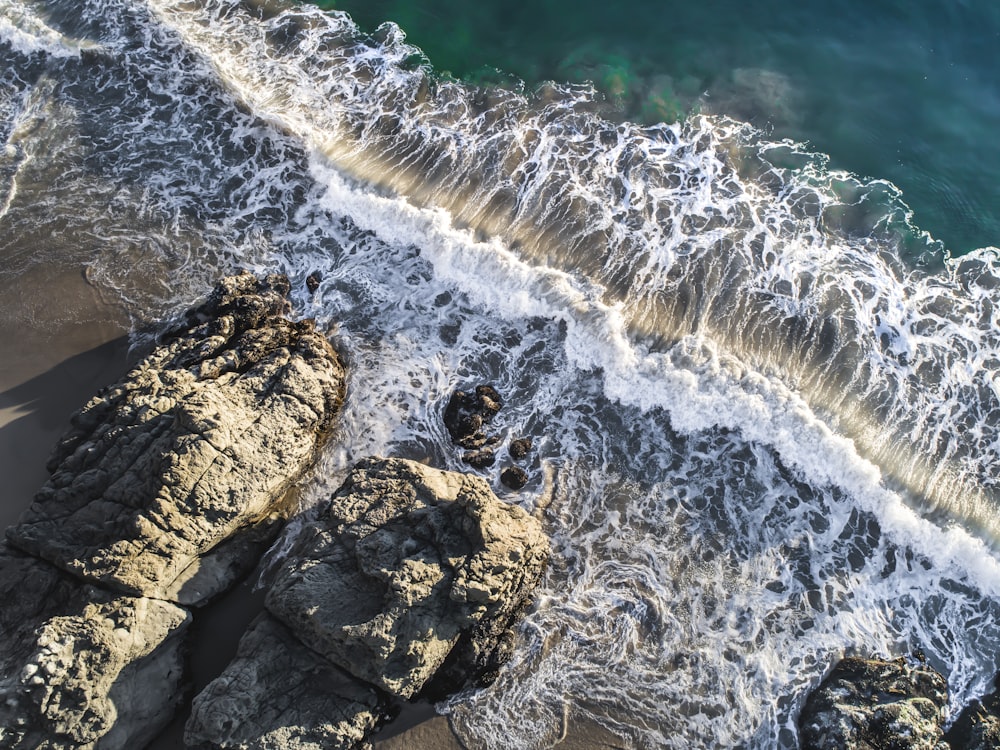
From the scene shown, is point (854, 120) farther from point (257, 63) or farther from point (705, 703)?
point (257, 63)

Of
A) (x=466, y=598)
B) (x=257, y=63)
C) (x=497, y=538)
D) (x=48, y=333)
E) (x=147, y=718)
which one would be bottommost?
(x=147, y=718)

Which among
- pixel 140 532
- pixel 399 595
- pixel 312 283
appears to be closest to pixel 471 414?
Result: pixel 399 595

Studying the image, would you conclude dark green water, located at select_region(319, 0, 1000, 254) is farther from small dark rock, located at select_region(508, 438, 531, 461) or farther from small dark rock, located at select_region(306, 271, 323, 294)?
small dark rock, located at select_region(508, 438, 531, 461)

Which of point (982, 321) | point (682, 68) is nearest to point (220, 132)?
point (682, 68)

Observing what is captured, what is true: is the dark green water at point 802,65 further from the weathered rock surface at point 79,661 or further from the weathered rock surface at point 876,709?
the weathered rock surface at point 79,661

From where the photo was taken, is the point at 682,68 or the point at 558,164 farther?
the point at 682,68
